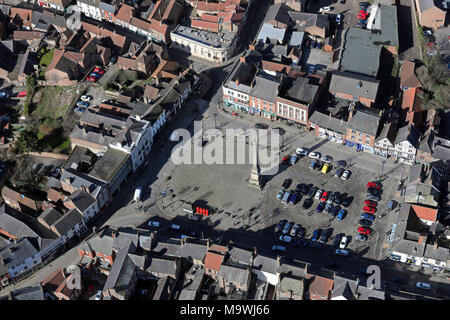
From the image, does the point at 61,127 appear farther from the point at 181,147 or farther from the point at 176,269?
the point at 176,269

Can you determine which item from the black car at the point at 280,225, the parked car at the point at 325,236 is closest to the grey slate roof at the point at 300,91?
the black car at the point at 280,225

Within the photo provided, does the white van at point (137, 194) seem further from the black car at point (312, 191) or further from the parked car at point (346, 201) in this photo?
the parked car at point (346, 201)

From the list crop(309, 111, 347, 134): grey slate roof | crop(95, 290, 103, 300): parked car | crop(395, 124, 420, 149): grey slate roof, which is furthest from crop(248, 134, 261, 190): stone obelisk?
crop(95, 290, 103, 300): parked car

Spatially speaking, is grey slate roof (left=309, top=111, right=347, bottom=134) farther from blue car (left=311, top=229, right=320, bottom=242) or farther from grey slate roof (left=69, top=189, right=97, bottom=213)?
grey slate roof (left=69, top=189, right=97, bottom=213)

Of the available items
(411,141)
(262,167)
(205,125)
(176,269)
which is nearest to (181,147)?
(205,125)

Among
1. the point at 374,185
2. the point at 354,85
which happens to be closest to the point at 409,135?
the point at 374,185

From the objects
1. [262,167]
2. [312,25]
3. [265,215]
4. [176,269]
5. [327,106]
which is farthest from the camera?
[312,25]
